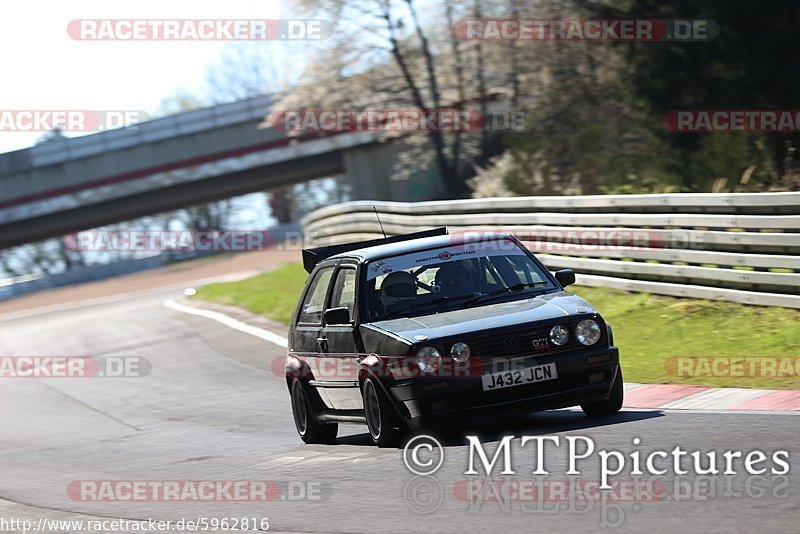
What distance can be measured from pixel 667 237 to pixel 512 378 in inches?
284

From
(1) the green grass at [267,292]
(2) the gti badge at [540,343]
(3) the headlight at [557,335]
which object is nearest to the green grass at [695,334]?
(3) the headlight at [557,335]

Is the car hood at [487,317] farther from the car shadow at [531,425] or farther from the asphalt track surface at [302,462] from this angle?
the asphalt track surface at [302,462]

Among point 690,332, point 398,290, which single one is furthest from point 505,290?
point 690,332

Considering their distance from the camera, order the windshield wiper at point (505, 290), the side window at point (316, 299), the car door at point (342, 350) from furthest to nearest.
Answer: the side window at point (316, 299)
the car door at point (342, 350)
the windshield wiper at point (505, 290)

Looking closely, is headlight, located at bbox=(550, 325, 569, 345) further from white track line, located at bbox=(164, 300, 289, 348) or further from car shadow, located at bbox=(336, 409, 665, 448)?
white track line, located at bbox=(164, 300, 289, 348)

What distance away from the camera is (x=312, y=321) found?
10695 mm

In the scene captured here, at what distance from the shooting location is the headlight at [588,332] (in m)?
8.86

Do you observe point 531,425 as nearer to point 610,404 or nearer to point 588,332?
point 610,404

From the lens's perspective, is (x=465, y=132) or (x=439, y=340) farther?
(x=465, y=132)

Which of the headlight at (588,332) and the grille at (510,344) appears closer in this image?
the grille at (510,344)

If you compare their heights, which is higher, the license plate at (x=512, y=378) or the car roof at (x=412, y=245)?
the car roof at (x=412, y=245)

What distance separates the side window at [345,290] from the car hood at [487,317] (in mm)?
513

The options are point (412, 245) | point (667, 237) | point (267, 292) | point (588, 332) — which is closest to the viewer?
point (588, 332)

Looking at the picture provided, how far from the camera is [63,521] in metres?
8.27
